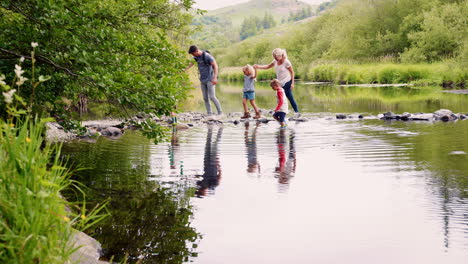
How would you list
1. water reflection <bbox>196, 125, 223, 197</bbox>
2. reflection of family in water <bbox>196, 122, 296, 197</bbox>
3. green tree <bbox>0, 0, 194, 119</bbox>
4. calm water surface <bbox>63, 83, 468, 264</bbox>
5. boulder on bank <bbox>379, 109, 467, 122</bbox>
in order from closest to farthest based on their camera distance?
1. calm water surface <bbox>63, 83, 468, 264</bbox>
2. green tree <bbox>0, 0, 194, 119</bbox>
3. water reflection <bbox>196, 125, 223, 197</bbox>
4. reflection of family in water <bbox>196, 122, 296, 197</bbox>
5. boulder on bank <bbox>379, 109, 467, 122</bbox>

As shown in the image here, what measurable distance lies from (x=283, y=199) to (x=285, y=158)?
3.36 m

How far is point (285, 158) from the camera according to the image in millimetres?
10594

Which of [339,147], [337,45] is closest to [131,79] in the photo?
[339,147]

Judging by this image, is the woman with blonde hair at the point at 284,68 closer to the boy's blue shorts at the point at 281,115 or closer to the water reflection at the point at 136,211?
the boy's blue shorts at the point at 281,115

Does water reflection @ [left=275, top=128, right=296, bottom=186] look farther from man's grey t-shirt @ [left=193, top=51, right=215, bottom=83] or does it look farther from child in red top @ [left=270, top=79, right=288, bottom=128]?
man's grey t-shirt @ [left=193, top=51, right=215, bottom=83]

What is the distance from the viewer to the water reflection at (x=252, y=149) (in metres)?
9.63

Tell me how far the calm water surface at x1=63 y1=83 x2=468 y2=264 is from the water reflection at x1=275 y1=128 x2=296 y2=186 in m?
0.02

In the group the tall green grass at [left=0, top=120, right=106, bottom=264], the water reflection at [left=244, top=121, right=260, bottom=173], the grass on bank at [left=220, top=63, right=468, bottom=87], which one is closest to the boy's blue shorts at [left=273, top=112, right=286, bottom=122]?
the water reflection at [left=244, top=121, right=260, bottom=173]

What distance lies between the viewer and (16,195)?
140 inches

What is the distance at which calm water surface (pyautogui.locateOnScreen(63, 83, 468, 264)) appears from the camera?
17.7 feet

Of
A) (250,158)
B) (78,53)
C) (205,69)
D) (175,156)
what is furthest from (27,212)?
(205,69)

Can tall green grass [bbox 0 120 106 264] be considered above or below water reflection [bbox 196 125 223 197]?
above

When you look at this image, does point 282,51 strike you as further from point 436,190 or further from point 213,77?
point 436,190

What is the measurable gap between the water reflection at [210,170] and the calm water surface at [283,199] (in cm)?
2
